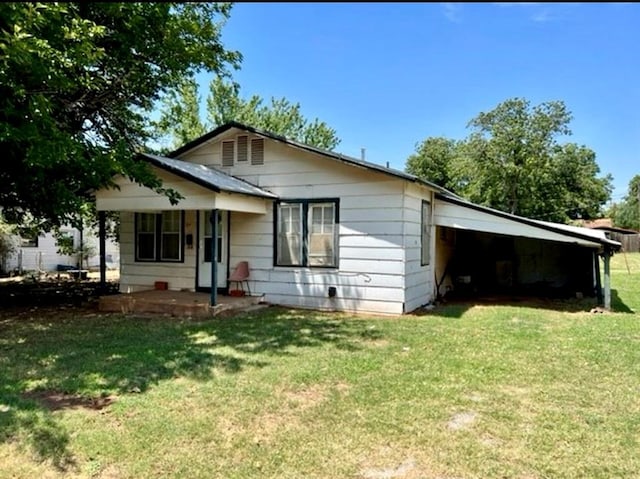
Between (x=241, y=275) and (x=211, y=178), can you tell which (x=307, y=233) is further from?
(x=211, y=178)

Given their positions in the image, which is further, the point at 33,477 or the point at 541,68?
the point at 541,68

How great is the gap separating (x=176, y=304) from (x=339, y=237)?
354cm

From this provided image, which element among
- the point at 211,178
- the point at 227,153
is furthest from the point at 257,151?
the point at 211,178

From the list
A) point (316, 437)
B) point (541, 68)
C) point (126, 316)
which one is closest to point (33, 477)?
point (316, 437)

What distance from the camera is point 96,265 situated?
25859 millimetres

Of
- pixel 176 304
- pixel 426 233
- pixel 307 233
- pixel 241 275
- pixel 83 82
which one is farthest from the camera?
pixel 426 233

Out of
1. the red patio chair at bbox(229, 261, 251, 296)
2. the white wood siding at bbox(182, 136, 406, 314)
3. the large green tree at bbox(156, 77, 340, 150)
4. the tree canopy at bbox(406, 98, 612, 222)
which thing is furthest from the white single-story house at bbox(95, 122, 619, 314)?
the tree canopy at bbox(406, 98, 612, 222)

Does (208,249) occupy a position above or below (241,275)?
above

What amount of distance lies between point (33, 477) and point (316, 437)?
6.43 feet

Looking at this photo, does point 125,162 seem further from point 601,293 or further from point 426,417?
point 601,293

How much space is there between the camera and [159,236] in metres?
11.4

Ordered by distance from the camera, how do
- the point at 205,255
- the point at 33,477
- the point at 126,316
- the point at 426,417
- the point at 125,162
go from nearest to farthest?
1. the point at 33,477
2. the point at 426,417
3. the point at 125,162
4. the point at 126,316
5. the point at 205,255

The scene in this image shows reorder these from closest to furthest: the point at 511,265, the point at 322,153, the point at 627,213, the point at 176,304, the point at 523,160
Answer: the point at 176,304 < the point at 322,153 < the point at 511,265 < the point at 523,160 < the point at 627,213

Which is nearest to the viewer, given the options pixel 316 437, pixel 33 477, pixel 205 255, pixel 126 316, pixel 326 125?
pixel 33 477
